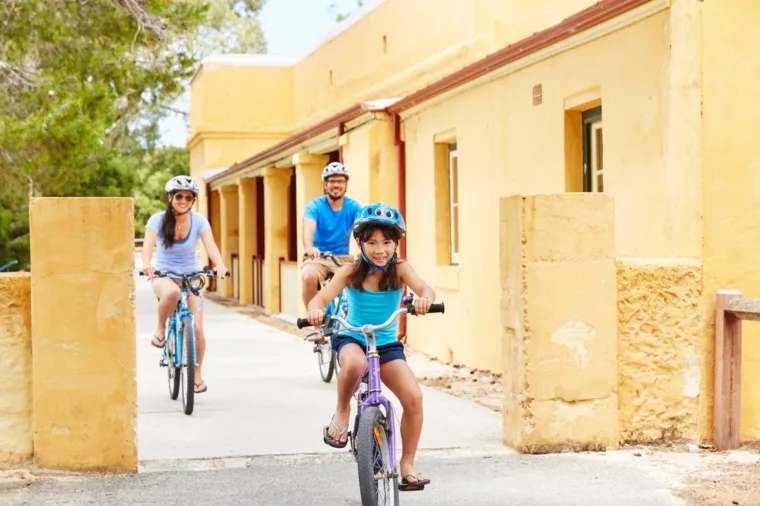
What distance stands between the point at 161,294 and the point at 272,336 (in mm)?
7301

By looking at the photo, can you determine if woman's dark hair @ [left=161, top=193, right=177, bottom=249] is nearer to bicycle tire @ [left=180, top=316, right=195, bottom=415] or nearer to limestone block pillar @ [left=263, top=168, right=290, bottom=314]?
bicycle tire @ [left=180, top=316, right=195, bottom=415]

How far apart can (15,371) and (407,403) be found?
7.72 feet

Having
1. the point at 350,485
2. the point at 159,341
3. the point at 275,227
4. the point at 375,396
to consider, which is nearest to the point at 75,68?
the point at 275,227

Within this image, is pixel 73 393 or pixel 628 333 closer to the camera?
pixel 73 393

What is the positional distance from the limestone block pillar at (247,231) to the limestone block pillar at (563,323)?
678 inches

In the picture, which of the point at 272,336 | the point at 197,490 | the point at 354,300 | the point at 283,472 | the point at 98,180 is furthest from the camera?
the point at 98,180

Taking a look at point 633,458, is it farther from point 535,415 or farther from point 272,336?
point 272,336

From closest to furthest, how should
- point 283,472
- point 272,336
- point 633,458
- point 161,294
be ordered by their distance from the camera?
1. point 283,472
2. point 633,458
3. point 161,294
4. point 272,336

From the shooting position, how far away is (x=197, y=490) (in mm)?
6262

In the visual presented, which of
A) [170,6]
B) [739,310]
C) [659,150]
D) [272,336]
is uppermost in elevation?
[170,6]

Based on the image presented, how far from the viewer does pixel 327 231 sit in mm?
10172

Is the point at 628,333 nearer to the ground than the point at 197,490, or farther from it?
farther from it

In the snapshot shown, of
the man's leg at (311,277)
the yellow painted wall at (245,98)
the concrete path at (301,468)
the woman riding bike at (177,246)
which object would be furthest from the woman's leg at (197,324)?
the yellow painted wall at (245,98)

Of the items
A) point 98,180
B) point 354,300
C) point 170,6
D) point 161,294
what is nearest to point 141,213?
point 98,180
